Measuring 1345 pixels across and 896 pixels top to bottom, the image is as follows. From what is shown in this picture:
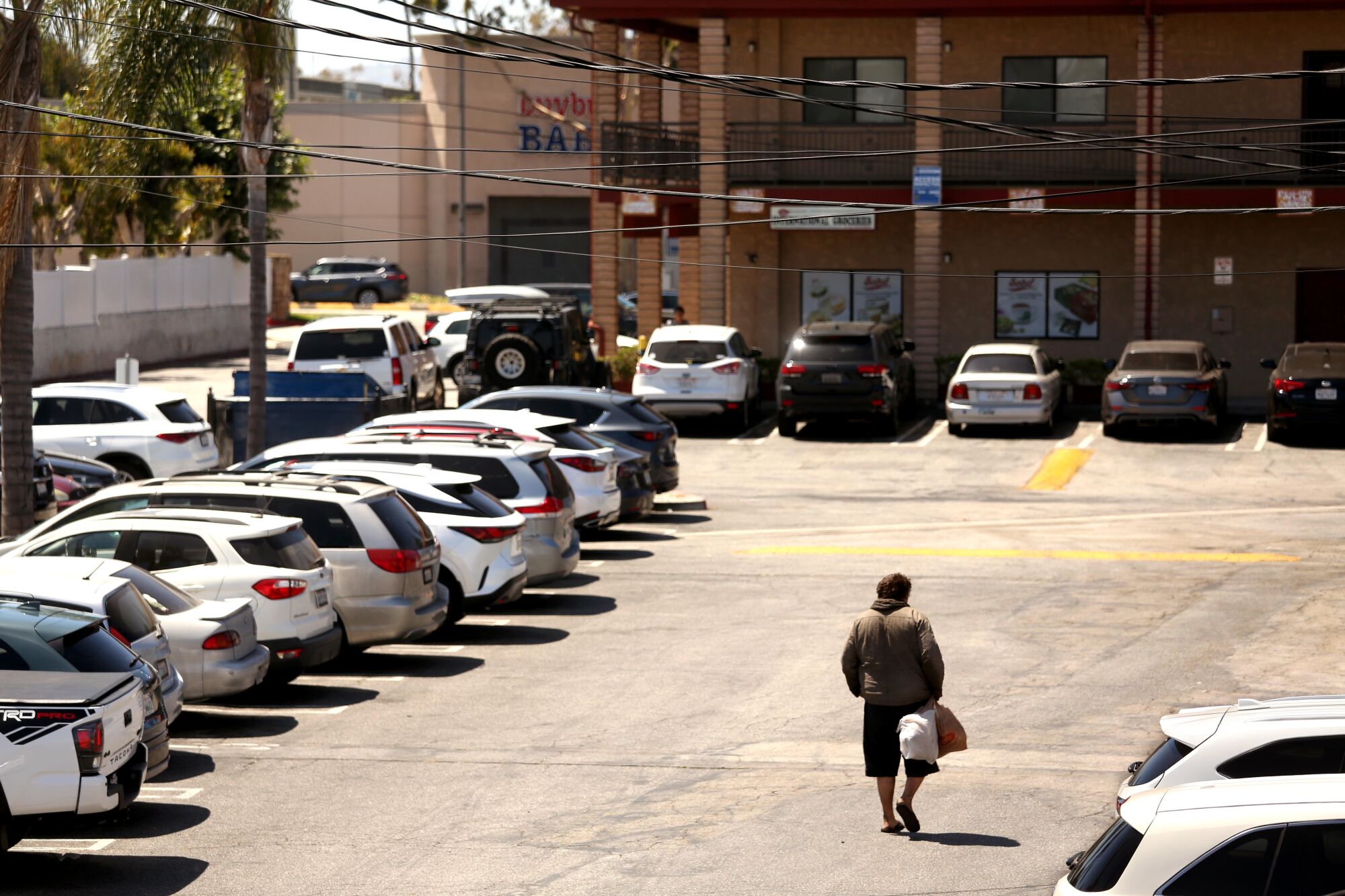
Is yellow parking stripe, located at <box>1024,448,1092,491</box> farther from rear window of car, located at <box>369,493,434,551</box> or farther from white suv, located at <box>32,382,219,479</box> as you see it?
rear window of car, located at <box>369,493,434,551</box>

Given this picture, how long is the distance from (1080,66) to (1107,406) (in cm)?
1001

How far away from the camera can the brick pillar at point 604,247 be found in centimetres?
4000

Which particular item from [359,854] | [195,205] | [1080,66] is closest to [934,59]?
[1080,66]

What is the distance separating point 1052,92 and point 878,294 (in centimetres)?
555

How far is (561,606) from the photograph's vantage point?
19031 mm

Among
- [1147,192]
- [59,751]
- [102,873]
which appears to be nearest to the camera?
[59,751]

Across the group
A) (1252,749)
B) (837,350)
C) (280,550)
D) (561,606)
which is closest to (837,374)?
(837,350)

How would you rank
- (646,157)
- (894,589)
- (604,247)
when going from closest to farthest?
(894,589) < (646,157) < (604,247)

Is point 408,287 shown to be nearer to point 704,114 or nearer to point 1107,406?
point 704,114

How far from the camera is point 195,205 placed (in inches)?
1911

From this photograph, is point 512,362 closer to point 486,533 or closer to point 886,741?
point 486,533

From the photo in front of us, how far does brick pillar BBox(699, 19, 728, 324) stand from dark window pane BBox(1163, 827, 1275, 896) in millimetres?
30946

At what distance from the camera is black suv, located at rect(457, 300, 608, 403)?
3247cm

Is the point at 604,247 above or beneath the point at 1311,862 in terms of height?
above
